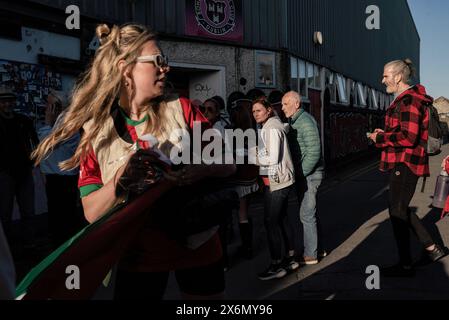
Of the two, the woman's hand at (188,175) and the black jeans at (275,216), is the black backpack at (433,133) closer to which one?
the black jeans at (275,216)

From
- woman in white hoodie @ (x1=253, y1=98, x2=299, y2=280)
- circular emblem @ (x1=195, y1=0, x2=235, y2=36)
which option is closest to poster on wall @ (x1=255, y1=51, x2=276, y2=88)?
circular emblem @ (x1=195, y1=0, x2=235, y2=36)

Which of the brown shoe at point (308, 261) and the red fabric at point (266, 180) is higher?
the red fabric at point (266, 180)

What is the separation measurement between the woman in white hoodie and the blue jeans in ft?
0.86

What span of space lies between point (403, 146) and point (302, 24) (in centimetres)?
1222

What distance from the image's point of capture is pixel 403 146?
4.55 metres

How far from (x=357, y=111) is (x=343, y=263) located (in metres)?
21.5

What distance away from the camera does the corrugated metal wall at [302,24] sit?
1007 centimetres

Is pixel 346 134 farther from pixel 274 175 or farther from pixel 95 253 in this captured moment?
pixel 95 253

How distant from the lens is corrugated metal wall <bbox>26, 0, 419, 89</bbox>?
33.0ft

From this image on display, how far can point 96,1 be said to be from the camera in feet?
30.1

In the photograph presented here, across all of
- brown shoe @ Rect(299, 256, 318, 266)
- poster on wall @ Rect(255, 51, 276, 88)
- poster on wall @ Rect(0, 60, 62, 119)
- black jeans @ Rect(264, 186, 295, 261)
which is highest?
poster on wall @ Rect(255, 51, 276, 88)

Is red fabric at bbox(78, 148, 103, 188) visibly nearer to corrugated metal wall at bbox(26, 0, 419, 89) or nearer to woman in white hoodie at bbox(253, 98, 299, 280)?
woman in white hoodie at bbox(253, 98, 299, 280)

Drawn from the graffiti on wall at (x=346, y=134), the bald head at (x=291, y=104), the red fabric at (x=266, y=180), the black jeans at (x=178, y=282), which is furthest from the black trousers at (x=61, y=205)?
the graffiti on wall at (x=346, y=134)

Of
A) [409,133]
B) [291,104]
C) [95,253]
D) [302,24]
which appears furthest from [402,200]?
[302,24]
